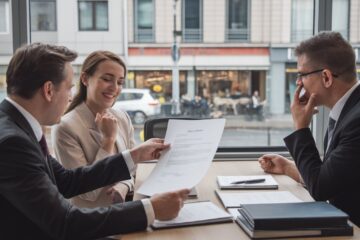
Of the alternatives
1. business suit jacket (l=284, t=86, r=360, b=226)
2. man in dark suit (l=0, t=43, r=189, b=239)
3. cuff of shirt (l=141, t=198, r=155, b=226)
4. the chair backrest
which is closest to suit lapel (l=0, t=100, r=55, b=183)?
man in dark suit (l=0, t=43, r=189, b=239)

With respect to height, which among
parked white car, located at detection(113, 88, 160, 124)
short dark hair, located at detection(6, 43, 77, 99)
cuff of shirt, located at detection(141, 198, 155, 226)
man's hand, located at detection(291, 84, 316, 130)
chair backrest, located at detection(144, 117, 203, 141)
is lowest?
cuff of shirt, located at detection(141, 198, 155, 226)

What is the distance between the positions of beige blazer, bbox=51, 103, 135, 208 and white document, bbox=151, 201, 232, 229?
0.53m

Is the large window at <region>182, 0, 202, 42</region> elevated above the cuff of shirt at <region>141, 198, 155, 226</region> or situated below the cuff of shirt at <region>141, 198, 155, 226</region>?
above

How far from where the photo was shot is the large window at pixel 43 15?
2930 mm

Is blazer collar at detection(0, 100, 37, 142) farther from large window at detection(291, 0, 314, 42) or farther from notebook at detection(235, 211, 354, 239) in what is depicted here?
large window at detection(291, 0, 314, 42)

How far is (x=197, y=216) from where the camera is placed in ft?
4.31

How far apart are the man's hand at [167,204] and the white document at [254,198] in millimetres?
242

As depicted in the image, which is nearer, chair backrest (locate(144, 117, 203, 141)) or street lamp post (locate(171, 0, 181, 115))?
chair backrest (locate(144, 117, 203, 141))

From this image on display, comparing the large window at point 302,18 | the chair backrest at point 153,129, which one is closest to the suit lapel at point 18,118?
the chair backrest at point 153,129

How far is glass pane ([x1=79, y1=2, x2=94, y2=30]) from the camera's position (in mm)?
2941

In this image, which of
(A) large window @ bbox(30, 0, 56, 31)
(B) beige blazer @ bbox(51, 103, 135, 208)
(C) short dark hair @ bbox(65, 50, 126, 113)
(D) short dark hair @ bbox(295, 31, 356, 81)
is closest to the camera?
(D) short dark hair @ bbox(295, 31, 356, 81)

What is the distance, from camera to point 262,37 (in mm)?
2967

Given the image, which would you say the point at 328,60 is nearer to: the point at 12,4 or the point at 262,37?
the point at 262,37

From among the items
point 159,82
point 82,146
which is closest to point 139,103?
point 159,82
